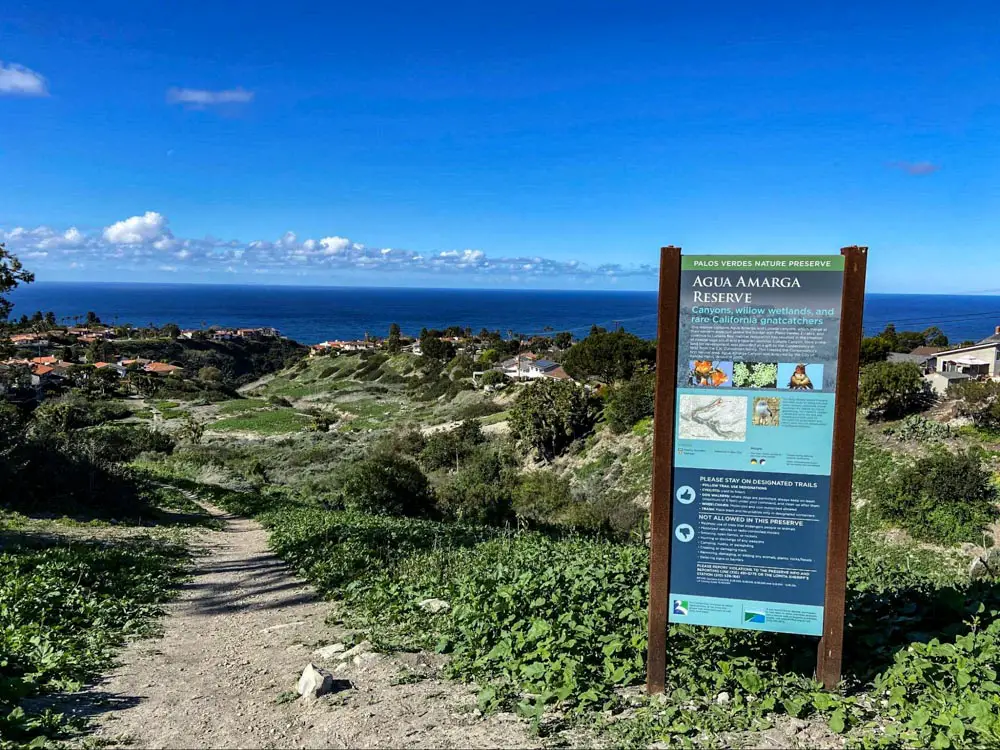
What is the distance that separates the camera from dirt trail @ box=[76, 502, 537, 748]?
433cm

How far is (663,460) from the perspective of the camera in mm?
4480

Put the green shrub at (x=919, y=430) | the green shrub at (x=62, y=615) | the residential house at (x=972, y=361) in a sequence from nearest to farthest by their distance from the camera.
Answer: the green shrub at (x=62, y=615), the green shrub at (x=919, y=430), the residential house at (x=972, y=361)

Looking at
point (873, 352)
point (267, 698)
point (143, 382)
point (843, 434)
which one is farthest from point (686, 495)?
point (143, 382)

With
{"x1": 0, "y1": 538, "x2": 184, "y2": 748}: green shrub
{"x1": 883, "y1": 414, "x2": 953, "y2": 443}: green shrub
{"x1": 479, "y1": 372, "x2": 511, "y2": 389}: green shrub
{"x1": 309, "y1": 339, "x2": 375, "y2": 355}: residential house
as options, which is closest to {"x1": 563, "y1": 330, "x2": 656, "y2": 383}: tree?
{"x1": 479, "y1": 372, "x2": 511, "y2": 389}: green shrub

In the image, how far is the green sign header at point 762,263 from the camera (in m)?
4.21

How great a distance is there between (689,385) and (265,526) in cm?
1336

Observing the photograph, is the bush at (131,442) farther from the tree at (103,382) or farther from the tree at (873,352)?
the tree at (873,352)

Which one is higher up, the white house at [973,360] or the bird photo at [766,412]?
the bird photo at [766,412]

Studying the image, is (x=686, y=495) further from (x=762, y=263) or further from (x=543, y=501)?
(x=543, y=501)

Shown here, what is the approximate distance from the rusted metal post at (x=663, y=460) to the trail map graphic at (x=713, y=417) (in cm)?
9

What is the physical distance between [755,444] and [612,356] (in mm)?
40305

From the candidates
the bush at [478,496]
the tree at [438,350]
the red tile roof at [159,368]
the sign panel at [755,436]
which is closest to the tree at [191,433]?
the bush at [478,496]

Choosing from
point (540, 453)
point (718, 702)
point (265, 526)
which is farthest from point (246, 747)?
point (540, 453)

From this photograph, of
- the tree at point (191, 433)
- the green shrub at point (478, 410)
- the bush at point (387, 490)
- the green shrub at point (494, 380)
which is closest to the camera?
the bush at point (387, 490)
